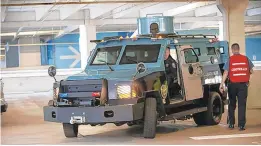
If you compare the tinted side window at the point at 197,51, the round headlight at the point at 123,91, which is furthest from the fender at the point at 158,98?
the tinted side window at the point at 197,51

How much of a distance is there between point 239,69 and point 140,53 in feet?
6.52

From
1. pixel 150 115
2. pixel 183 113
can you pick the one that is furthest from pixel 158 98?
pixel 183 113

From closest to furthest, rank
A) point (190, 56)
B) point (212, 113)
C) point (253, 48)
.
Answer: point (190, 56), point (212, 113), point (253, 48)

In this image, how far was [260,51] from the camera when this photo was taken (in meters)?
37.1

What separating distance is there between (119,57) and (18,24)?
50.1ft

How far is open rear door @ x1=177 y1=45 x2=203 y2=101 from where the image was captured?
10258 mm

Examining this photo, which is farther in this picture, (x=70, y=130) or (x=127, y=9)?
(x=127, y=9)

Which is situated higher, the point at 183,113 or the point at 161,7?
the point at 161,7

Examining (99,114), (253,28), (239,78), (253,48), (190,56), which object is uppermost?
(253,28)

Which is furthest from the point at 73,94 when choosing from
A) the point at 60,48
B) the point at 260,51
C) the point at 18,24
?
the point at 260,51

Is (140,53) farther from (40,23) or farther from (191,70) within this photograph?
(40,23)

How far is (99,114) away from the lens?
884cm

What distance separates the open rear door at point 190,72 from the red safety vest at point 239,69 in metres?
0.76

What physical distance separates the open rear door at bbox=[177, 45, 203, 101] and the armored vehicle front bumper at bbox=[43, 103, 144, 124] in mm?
1504
